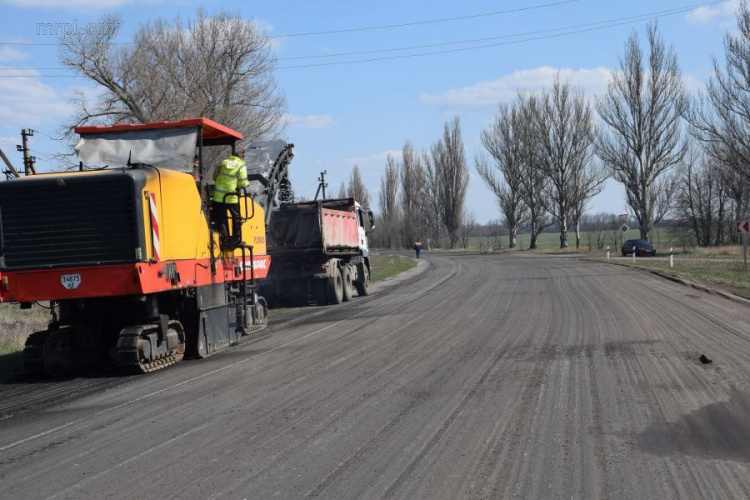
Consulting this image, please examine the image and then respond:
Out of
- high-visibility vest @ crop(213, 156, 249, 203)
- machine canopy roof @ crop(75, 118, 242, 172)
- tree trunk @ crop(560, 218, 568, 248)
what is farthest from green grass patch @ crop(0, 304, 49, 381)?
tree trunk @ crop(560, 218, 568, 248)

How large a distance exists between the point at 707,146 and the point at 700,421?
4989cm

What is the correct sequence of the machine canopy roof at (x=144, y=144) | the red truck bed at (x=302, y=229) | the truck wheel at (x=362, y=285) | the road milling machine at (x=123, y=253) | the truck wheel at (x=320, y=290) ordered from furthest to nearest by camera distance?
the truck wheel at (x=362, y=285) < the truck wheel at (x=320, y=290) < the red truck bed at (x=302, y=229) < the machine canopy roof at (x=144, y=144) < the road milling machine at (x=123, y=253)

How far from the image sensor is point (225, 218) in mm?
12203

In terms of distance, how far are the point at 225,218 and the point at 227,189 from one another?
1.95 ft

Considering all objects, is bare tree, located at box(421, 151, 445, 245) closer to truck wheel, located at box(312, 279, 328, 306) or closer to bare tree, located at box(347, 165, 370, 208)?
bare tree, located at box(347, 165, 370, 208)

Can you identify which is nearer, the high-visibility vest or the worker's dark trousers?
the high-visibility vest

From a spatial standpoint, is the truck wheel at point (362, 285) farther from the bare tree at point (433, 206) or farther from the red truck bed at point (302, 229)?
the bare tree at point (433, 206)

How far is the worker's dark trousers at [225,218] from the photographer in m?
12.0

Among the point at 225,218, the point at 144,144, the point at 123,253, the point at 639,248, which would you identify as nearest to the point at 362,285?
the point at 225,218

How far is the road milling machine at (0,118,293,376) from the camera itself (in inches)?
386

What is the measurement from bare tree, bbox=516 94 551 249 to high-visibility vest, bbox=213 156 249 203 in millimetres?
62242

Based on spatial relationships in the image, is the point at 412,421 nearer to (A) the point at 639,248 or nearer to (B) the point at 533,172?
(A) the point at 639,248

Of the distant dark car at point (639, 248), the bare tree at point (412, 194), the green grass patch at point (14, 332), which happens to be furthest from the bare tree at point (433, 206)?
the green grass patch at point (14, 332)

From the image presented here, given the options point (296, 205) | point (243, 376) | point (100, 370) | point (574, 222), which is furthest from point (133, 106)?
point (574, 222)
